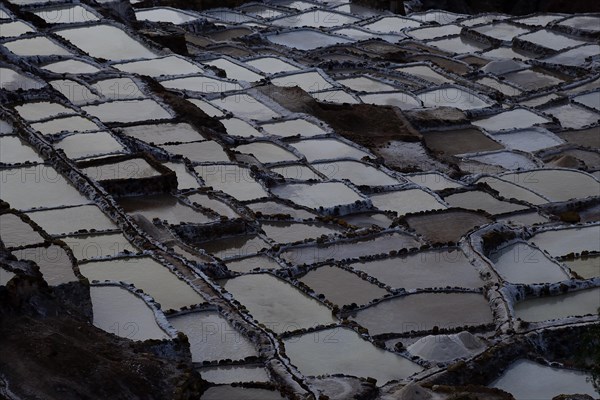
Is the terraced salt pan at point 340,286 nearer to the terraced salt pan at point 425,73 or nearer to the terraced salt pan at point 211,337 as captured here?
the terraced salt pan at point 211,337

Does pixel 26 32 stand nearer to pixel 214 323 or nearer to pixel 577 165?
pixel 577 165

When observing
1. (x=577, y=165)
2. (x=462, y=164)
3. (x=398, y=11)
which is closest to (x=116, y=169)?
(x=462, y=164)

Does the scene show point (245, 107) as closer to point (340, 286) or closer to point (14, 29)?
point (14, 29)

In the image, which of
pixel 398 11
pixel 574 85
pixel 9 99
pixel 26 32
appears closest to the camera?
pixel 9 99

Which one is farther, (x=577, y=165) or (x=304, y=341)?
(x=577, y=165)

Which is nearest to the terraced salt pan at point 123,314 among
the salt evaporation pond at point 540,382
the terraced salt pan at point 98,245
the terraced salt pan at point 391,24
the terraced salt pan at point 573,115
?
the terraced salt pan at point 98,245

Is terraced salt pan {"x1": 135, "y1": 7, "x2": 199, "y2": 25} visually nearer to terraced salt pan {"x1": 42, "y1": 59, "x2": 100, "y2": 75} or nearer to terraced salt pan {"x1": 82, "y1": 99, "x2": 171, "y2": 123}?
terraced salt pan {"x1": 42, "y1": 59, "x2": 100, "y2": 75}
